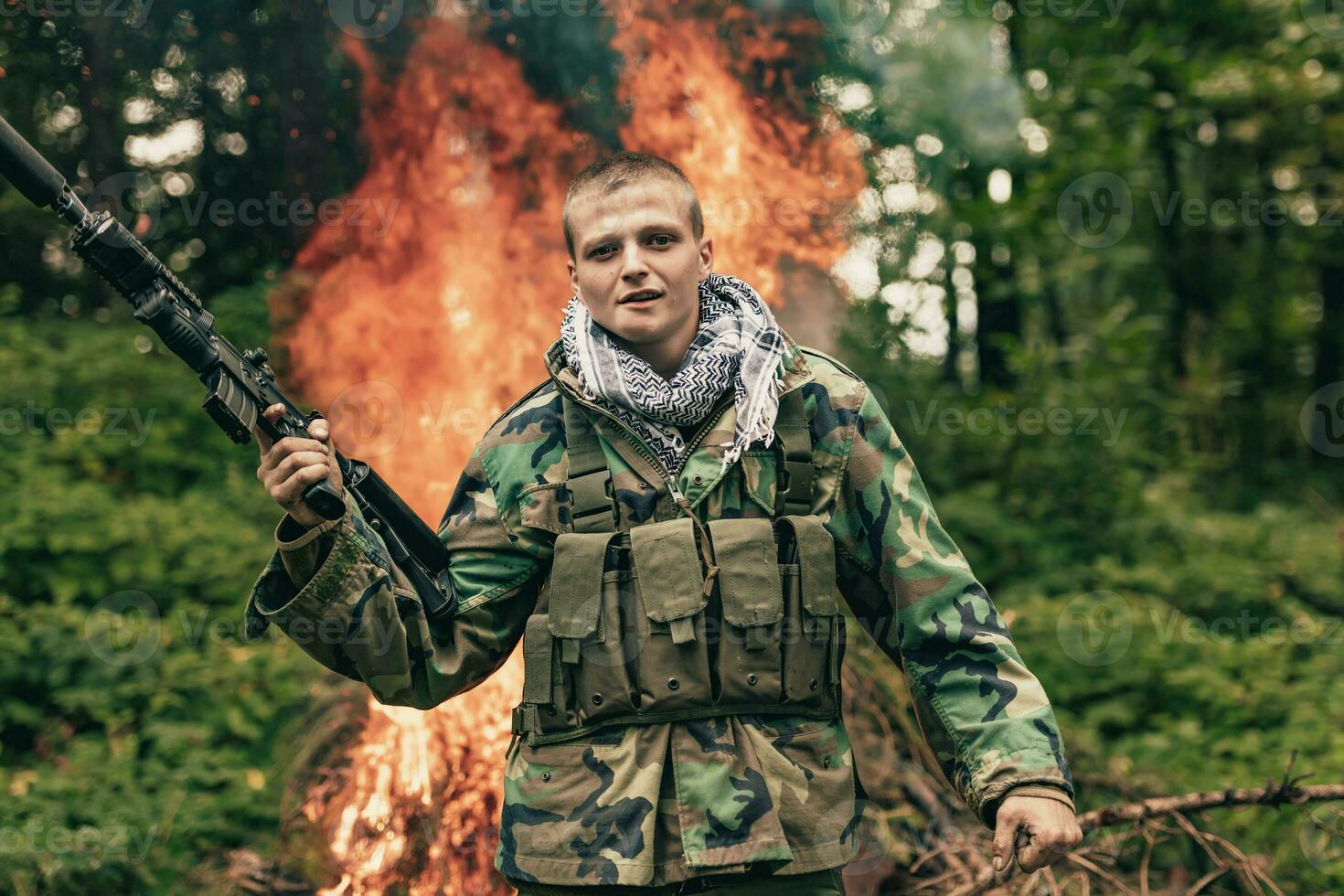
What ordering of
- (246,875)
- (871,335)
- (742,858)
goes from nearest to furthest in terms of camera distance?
(742,858), (246,875), (871,335)

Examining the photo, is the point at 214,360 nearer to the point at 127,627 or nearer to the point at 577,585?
the point at 577,585

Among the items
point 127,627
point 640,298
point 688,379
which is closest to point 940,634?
point 688,379

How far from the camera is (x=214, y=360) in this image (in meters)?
2.39

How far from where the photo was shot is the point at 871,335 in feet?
26.5

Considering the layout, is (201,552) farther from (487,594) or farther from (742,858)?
(742,858)

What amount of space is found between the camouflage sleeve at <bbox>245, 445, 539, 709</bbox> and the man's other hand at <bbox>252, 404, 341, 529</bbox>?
0.16ft

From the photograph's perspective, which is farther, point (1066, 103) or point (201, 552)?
point (1066, 103)

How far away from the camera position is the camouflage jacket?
2332 millimetres

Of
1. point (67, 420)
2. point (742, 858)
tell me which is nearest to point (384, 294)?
point (67, 420)

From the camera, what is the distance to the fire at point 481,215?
5352 mm

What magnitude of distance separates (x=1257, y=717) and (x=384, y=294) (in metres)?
4.98

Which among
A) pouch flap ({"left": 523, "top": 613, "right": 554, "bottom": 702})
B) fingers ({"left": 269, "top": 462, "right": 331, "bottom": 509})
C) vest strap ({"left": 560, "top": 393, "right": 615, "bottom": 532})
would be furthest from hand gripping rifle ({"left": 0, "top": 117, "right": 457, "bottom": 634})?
vest strap ({"left": 560, "top": 393, "right": 615, "bottom": 532})

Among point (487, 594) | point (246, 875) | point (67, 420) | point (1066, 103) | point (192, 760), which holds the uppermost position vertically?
point (1066, 103)

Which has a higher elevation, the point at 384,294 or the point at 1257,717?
the point at 384,294
